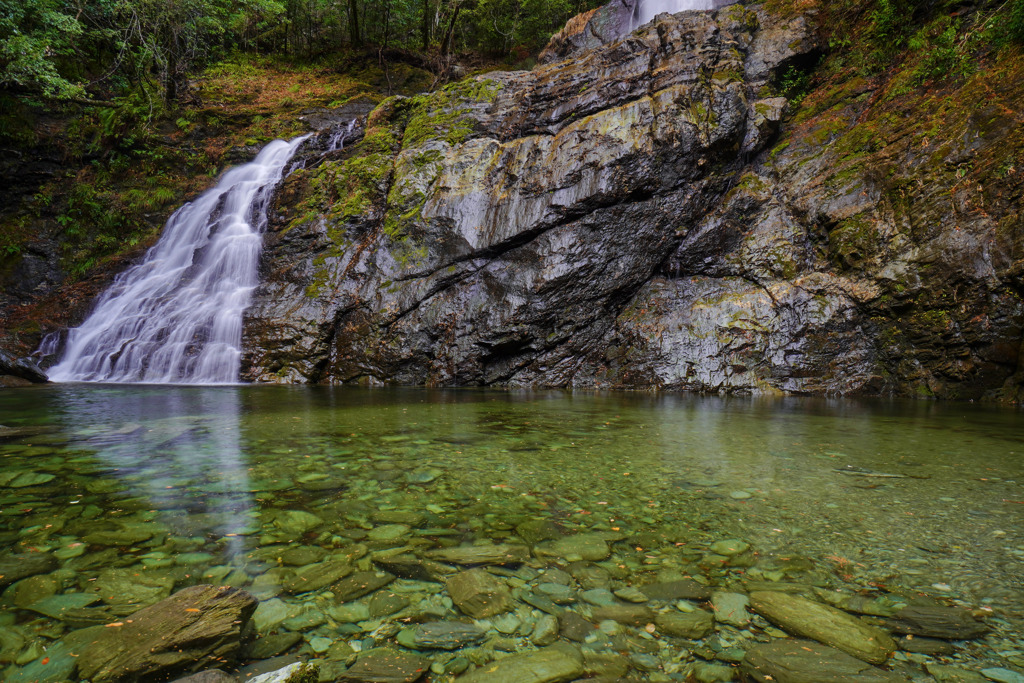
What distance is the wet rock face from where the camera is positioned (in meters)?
10.6

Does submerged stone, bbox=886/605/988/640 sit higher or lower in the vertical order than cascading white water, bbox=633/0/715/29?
lower

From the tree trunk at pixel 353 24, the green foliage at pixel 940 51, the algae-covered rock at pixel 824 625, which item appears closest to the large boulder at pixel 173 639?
the algae-covered rock at pixel 824 625

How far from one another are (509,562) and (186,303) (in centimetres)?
1304

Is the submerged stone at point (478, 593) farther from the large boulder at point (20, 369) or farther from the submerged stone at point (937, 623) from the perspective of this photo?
the large boulder at point (20, 369)

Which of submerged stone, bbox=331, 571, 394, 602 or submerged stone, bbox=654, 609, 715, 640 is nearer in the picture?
submerged stone, bbox=654, 609, 715, 640

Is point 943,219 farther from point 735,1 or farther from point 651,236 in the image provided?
point 735,1

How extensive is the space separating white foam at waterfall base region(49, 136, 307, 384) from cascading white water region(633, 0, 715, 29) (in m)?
13.5

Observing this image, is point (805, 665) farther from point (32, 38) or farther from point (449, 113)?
point (32, 38)

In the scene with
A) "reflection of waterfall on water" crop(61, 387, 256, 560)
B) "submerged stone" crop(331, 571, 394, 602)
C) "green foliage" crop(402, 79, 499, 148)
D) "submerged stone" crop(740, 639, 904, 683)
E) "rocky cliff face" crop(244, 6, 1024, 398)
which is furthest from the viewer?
"green foliage" crop(402, 79, 499, 148)

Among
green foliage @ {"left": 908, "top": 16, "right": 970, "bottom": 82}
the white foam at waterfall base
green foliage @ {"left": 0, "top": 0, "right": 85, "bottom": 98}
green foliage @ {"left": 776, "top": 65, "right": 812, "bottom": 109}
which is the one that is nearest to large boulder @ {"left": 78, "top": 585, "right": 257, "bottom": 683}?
the white foam at waterfall base

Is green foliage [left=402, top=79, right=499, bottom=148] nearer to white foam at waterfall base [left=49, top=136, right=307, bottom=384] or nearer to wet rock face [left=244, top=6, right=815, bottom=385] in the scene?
wet rock face [left=244, top=6, right=815, bottom=385]

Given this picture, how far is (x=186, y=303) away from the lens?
38.7ft

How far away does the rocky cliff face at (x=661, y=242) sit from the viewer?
827 cm

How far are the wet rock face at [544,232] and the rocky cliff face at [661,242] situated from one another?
0.17 ft
